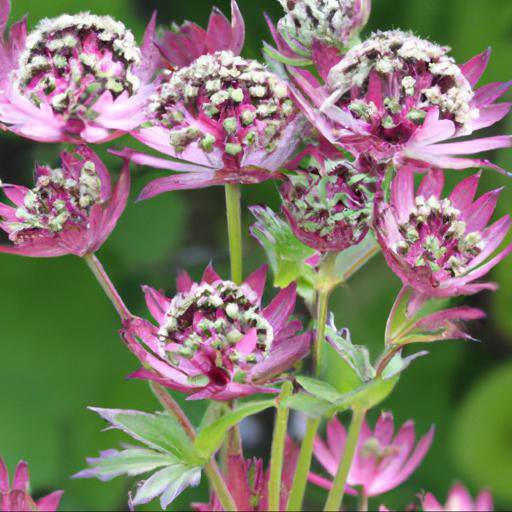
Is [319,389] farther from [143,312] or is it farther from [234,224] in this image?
[143,312]

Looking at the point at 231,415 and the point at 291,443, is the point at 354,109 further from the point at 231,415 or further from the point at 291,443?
the point at 291,443

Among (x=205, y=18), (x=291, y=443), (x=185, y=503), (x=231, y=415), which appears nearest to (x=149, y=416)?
(x=231, y=415)

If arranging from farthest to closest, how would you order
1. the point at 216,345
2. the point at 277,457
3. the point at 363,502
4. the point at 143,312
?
1. the point at 143,312
2. the point at 363,502
3. the point at 277,457
4. the point at 216,345

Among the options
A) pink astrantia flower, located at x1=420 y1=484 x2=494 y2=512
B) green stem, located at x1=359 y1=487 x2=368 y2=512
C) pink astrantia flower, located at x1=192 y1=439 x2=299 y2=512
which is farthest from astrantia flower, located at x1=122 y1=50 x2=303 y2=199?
pink astrantia flower, located at x1=420 y1=484 x2=494 y2=512

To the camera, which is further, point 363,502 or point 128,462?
point 363,502

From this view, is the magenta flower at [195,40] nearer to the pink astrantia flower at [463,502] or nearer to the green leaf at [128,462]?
the green leaf at [128,462]

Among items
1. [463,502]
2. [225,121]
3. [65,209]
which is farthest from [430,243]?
[463,502]

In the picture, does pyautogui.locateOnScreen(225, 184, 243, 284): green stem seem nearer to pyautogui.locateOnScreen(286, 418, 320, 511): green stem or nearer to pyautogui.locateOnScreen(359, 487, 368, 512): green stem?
pyautogui.locateOnScreen(286, 418, 320, 511): green stem
